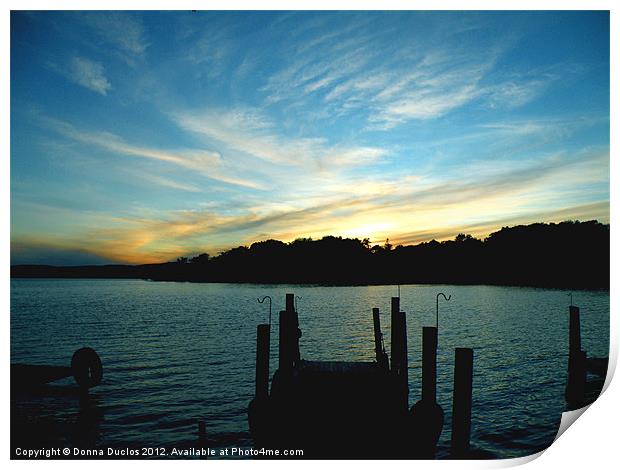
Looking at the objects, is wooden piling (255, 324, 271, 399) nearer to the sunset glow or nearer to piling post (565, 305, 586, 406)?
the sunset glow

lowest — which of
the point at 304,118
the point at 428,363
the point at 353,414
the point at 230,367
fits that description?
the point at 230,367

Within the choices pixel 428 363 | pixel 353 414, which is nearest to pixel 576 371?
pixel 428 363

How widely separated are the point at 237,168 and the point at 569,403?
10.3m

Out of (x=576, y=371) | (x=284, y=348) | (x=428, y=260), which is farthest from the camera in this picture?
(x=428, y=260)

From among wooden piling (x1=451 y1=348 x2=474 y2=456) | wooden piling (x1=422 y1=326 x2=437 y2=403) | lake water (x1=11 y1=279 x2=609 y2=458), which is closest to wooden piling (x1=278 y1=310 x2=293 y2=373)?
lake water (x1=11 y1=279 x2=609 y2=458)

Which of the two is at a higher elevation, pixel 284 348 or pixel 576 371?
pixel 284 348

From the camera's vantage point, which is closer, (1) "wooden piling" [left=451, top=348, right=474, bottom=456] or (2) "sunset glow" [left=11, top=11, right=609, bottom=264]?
(1) "wooden piling" [left=451, top=348, right=474, bottom=456]

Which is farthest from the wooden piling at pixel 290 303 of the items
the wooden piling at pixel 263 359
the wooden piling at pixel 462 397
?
the wooden piling at pixel 462 397

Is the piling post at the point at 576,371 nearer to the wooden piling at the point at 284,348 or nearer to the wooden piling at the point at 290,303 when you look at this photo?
the wooden piling at the point at 290,303

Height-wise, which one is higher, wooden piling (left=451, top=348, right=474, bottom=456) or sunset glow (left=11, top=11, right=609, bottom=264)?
sunset glow (left=11, top=11, right=609, bottom=264)
